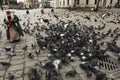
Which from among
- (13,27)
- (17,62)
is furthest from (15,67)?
(13,27)

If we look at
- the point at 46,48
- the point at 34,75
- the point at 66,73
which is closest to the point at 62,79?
the point at 66,73

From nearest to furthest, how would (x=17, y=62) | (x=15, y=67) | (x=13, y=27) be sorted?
(x=15, y=67)
(x=17, y=62)
(x=13, y=27)

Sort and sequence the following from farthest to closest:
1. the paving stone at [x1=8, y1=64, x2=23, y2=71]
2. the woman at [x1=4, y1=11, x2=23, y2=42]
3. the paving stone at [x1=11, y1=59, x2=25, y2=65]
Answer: the woman at [x1=4, y1=11, x2=23, y2=42] < the paving stone at [x1=11, y1=59, x2=25, y2=65] < the paving stone at [x1=8, y1=64, x2=23, y2=71]

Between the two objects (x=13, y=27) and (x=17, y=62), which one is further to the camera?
(x=13, y=27)

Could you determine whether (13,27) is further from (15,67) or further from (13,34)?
(15,67)

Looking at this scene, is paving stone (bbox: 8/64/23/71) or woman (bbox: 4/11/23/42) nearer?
paving stone (bbox: 8/64/23/71)

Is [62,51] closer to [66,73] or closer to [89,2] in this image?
[66,73]

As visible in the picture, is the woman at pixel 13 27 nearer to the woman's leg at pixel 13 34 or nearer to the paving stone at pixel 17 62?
the woman's leg at pixel 13 34

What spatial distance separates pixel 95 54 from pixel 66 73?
166 cm

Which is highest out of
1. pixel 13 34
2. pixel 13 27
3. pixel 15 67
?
pixel 13 27

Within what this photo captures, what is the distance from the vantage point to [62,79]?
13.9ft

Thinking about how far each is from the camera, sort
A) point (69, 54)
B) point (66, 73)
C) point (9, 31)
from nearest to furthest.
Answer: point (66, 73)
point (69, 54)
point (9, 31)

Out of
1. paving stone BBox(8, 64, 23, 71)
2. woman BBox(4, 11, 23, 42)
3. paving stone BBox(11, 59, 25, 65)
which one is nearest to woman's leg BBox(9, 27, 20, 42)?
woman BBox(4, 11, 23, 42)

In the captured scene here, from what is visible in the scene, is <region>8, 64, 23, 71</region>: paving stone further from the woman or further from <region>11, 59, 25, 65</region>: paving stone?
the woman
